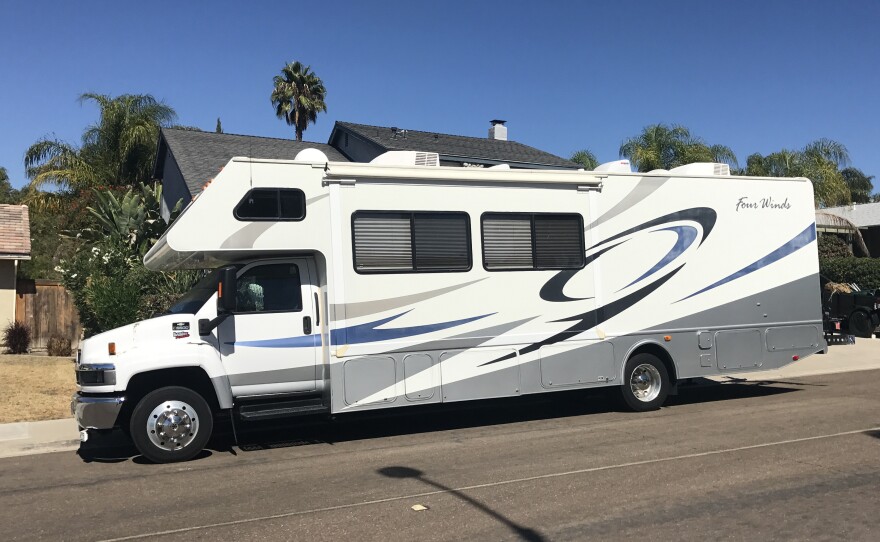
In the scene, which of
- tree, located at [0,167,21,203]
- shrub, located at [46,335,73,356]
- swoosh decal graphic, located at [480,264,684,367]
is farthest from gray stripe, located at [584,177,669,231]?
tree, located at [0,167,21,203]

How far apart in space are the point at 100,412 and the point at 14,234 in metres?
14.9

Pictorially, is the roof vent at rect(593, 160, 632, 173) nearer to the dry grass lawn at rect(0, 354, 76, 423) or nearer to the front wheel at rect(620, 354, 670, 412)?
the front wheel at rect(620, 354, 670, 412)

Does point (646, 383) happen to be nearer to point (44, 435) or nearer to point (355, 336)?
point (355, 336)

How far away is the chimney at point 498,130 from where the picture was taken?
1190 inches

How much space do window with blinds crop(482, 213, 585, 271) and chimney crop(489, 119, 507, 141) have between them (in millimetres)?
20749

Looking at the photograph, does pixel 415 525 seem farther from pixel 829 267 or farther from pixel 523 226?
pixel 829 267

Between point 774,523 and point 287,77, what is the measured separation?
128 feet

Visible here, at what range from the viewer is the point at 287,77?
133 feet

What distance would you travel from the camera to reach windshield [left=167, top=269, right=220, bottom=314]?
8.28m

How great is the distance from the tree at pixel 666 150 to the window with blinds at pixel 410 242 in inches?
831

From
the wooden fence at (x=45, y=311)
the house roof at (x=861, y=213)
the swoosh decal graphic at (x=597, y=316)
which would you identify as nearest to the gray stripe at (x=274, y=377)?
the swoosh decal graphic at (x=597, y=316)

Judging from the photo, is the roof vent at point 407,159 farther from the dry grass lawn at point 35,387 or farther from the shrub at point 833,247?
the shrub at point 833,247

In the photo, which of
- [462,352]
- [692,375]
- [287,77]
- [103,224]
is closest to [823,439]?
[692,375]

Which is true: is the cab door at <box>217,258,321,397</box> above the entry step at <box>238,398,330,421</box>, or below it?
above
